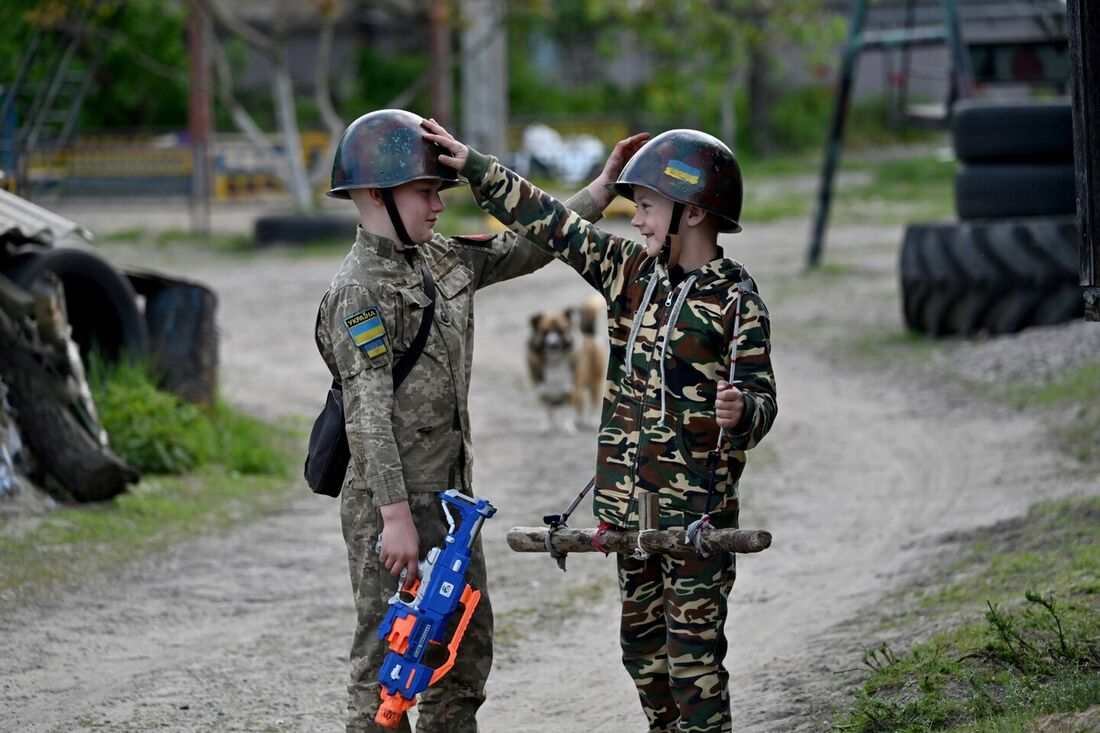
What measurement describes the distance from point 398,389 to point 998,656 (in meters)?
2.08

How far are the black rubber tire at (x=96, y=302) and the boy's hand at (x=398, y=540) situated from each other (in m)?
5.07

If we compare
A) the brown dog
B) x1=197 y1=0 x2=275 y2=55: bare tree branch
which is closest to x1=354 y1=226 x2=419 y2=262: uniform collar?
the brown dog

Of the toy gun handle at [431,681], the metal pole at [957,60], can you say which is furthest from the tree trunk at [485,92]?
the toy gun handle at [431,681]

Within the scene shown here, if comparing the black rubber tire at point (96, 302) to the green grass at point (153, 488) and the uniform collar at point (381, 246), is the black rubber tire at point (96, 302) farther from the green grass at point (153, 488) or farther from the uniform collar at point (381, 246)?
the uniform collar at point (381, 246)

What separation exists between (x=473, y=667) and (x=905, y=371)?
7.99m

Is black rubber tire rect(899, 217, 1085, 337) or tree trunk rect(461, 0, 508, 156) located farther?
tree trunk rect(461, 0, 508, 156)

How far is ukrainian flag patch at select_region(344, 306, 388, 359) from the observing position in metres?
3.89

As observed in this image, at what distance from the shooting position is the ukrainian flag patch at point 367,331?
3.89 metres

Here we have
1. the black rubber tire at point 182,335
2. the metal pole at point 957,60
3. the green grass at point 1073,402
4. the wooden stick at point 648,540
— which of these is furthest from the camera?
the metal pole at point 957,60

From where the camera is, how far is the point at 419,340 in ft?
13.3

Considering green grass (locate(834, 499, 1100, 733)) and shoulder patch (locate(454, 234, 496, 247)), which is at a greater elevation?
shoulder patch (locate(454, 234, 496, 247))

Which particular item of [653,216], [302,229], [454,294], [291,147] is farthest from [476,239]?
[291,147]

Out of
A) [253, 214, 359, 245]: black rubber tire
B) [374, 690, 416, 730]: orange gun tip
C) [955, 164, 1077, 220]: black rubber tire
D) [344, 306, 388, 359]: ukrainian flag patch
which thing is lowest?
[253, 214, 359, 245]: black rubber tire

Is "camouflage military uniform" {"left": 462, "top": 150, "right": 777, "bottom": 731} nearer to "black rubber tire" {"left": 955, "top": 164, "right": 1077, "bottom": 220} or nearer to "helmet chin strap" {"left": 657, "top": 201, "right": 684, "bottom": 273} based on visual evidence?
"helmet chin strap" {"left": 657, "top": 201, "right": 684, "bottom": 273}
